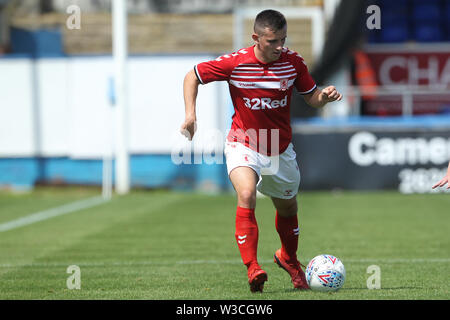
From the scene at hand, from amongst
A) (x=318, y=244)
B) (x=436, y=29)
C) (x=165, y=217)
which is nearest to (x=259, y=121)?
(x=318, y=244)

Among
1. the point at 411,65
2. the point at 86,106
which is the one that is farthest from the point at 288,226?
the point at 411,65

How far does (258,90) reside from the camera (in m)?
6.56

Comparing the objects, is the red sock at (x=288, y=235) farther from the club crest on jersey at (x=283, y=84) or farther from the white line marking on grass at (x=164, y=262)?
the white line marking on grass at (x=164, y=262)

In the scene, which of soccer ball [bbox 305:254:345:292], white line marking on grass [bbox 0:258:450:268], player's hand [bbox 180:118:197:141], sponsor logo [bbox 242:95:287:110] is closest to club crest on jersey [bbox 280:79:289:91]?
sponsor logo [bbox 242:95:287:110]

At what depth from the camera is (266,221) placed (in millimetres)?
12586

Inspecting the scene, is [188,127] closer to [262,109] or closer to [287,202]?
[262,109]

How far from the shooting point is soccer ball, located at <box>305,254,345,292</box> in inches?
248

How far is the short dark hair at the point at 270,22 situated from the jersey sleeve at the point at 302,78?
0.45m

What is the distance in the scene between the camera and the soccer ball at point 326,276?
6.30 m

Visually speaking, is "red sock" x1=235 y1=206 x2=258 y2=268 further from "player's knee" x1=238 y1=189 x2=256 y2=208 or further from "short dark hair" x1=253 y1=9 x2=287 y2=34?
"short dark hair" x1=253 y1=9 x2=287 y2=34

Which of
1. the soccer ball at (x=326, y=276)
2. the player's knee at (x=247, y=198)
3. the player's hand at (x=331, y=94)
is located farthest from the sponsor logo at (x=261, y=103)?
the soccer ball at (x=326, y=276)

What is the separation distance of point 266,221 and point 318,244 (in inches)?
114
